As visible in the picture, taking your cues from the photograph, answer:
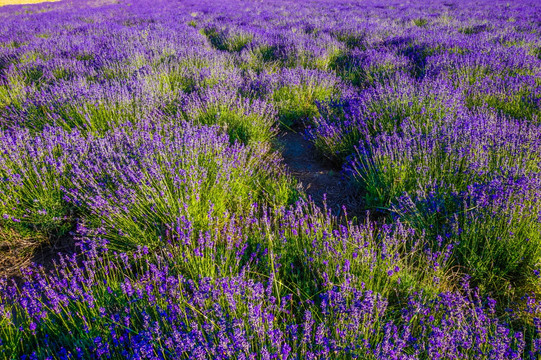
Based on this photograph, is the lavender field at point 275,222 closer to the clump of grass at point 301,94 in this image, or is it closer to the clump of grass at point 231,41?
the clump of grass at point 301,94

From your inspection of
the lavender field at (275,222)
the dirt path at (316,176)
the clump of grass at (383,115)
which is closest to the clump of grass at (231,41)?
the lavender field at (275,222)

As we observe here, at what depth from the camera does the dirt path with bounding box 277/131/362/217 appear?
270 centimetres

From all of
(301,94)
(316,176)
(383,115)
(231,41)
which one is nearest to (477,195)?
(316,176)

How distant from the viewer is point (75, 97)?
359 centimetres

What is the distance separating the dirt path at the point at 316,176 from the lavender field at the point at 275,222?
0.07ft

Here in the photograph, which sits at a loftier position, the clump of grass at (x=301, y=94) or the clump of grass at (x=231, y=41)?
the clump of grass at (x=231, y=41)

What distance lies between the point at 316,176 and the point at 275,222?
50.7 inches

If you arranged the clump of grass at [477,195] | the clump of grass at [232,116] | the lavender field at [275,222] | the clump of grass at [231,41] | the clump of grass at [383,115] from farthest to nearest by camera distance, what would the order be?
1. the clump of grass at [231,41]
2. the clump of grass at [232,116]
3. the clump of grass at [383,115]
4. the clump of grass at [477,195]
5. the lavender field at [275,222]

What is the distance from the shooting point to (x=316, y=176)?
3141mm

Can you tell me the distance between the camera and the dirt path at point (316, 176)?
270 cm

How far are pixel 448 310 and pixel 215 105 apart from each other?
3.00 m

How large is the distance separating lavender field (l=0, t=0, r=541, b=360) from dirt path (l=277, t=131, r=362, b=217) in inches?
0.9

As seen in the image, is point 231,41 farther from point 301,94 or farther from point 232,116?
point 232,116

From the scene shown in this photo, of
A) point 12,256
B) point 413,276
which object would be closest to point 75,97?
point 12,256
